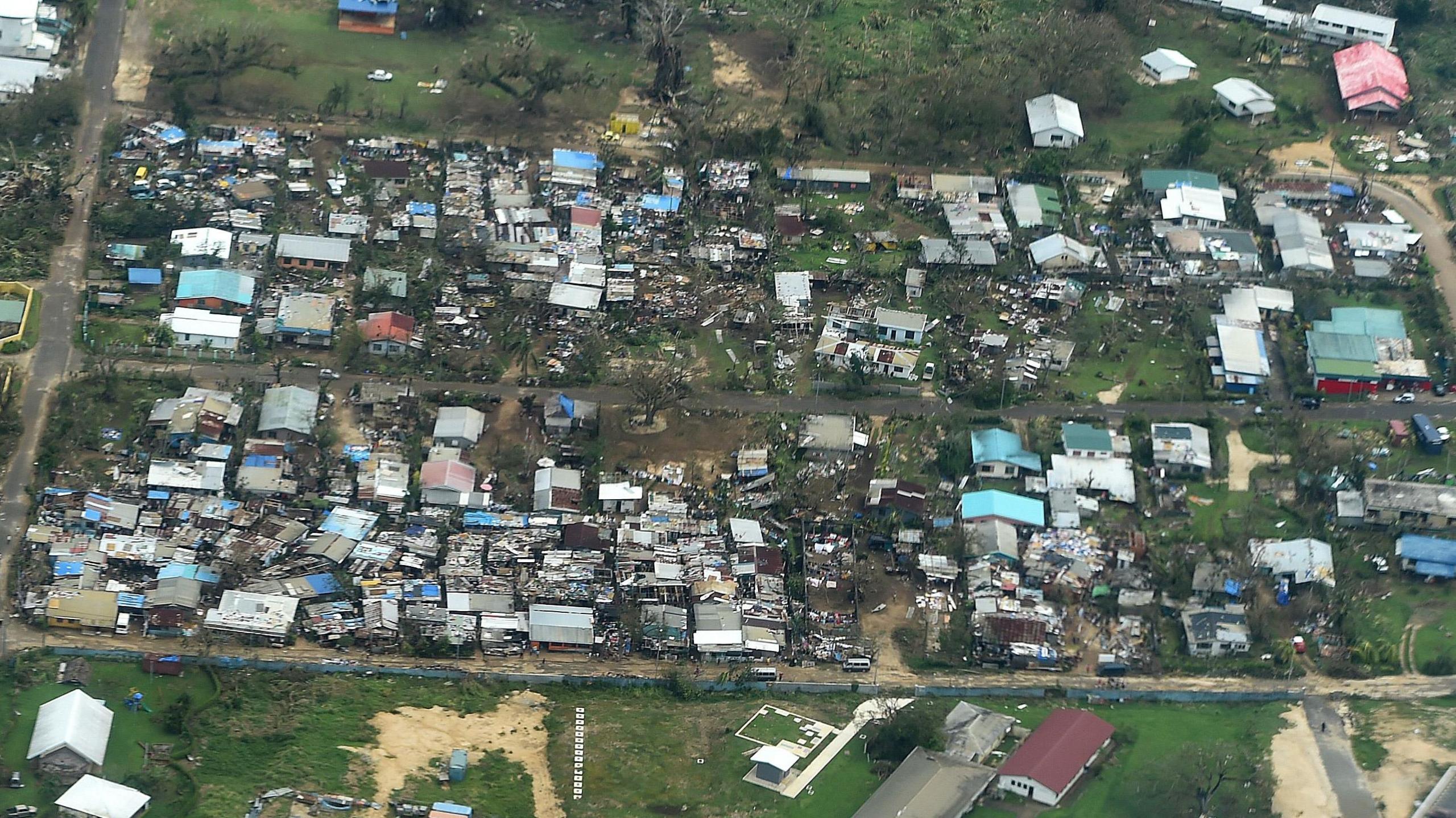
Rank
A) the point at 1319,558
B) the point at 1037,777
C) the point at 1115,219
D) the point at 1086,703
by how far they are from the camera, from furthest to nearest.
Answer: the point at 1115,219
the point at 1319,558
the point at 1086,703
the point at 1037,777

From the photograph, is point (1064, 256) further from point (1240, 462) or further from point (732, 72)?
point (732, 72)

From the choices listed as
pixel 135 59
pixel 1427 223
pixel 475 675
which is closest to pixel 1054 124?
pixel 1427 223

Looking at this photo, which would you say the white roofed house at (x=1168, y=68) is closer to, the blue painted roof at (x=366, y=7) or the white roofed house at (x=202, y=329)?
the blue painted roof at (x=366, y=7)

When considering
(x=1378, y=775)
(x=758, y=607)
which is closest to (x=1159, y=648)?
(x=1378, y=775)

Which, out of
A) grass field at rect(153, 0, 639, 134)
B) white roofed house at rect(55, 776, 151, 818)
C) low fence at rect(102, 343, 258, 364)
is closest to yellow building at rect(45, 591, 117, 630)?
white roofed house at rect(55, 776, 151, 818)

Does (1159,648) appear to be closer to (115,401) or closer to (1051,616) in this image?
(1051,616)

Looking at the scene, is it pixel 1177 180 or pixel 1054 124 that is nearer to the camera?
pixel 1177 180

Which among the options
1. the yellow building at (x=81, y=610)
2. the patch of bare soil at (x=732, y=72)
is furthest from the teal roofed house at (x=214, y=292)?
the patch of bare soil at (x=732, y=72)
